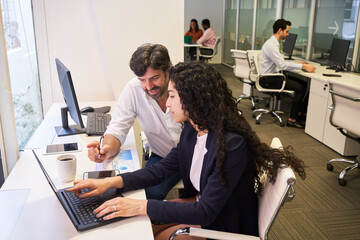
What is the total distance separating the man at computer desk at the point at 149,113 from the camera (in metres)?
1.91

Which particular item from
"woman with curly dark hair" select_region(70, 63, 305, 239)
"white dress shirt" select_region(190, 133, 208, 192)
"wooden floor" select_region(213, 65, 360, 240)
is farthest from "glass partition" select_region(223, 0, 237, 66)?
"woman with curly dark hair" select_region(70, 63, 305, 239)

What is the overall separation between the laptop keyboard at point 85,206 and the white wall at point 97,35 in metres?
1.90

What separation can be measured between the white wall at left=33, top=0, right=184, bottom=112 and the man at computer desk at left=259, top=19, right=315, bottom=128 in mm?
2025

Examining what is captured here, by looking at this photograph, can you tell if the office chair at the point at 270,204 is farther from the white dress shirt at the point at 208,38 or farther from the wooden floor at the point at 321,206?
the white dress shirt at the point at 208,38

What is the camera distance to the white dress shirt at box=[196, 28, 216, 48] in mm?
9052

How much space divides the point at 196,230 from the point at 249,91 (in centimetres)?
499

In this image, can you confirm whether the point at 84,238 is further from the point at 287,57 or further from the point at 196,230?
the point at 287,57

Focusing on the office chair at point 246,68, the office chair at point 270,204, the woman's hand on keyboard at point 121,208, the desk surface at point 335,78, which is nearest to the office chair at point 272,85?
the desk surface at point 335,78

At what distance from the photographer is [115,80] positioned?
3.20 meters

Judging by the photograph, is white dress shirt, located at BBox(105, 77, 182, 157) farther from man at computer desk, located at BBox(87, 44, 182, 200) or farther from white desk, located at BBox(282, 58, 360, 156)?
white desk, located at BBox(282, 58, 360, 156)

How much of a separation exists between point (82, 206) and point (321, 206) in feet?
6.82

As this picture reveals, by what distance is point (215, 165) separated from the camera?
1.34 meters

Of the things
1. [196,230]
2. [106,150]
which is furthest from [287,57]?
[196,230]

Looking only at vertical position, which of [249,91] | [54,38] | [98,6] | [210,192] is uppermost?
[98,6]
